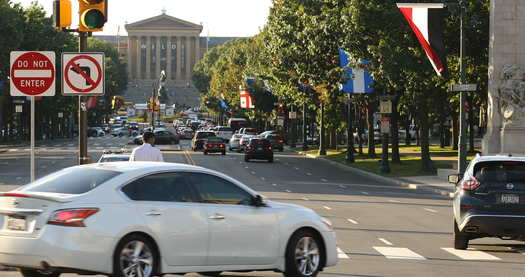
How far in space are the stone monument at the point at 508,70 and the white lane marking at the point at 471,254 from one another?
23.0 metres

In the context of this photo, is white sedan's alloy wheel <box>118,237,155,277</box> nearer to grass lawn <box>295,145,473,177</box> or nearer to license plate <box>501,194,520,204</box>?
license plate <box>501,194,520,204</box>

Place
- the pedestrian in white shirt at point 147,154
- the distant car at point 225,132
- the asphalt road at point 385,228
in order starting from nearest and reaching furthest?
the asphalt road at point 385,228, the pedestrian in white shirt at point 147,154, the distant car at point 225,132

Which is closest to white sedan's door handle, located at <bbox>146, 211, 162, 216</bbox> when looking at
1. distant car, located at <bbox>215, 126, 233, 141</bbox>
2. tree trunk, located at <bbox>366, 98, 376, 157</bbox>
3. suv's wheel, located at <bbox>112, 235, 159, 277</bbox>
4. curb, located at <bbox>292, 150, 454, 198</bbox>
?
suv's wheel, located at <bbox>112, 235, 159, 277</bbox>

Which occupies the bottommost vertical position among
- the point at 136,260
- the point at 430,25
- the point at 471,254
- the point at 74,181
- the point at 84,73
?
the point at 471,254

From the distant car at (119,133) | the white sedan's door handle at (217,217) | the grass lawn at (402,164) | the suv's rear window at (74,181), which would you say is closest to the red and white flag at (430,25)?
the grass lawn at (402,164)

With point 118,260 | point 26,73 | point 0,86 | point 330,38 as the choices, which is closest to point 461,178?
point 26,73

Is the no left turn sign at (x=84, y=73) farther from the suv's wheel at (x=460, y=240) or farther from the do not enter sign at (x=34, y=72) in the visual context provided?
the suv's wheel at (x=460, y=240)

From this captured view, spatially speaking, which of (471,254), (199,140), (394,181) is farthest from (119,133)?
(471,254)

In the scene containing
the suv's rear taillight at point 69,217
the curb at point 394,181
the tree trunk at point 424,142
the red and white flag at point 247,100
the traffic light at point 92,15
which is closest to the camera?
the suv's rear taillight at point 69,217

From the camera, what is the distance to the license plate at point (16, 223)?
1140 cm

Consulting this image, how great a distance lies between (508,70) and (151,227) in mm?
30776

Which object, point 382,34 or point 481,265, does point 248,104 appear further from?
point 481,265

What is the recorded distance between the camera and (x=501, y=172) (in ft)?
58.0

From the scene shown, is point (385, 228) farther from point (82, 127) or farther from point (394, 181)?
point (394, 181)
